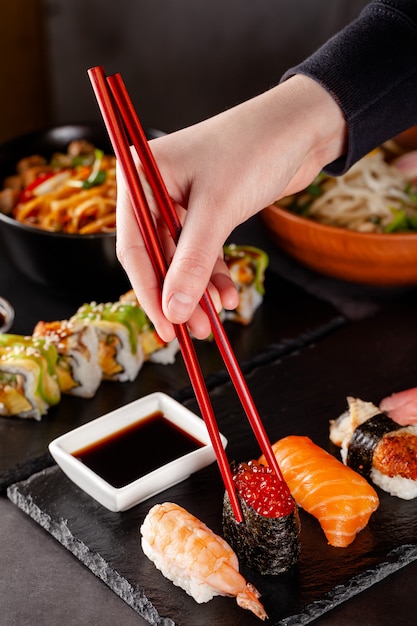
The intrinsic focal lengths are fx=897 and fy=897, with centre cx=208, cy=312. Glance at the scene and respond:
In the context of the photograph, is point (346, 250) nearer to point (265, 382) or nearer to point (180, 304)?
point (265, 382)

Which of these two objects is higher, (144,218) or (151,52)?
(144,218)

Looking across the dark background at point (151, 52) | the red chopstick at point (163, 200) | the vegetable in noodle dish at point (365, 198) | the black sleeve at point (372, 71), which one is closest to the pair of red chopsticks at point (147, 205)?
the red chopstick at point (163, 200)

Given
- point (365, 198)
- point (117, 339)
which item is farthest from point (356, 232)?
point (117, 339)

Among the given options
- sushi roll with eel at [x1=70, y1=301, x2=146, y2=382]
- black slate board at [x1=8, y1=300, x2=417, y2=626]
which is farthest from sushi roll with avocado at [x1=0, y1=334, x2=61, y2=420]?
black slate board at [x1=8, y1=300, x2=417, y2=626]

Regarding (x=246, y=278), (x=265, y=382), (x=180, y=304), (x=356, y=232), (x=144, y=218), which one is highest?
(x=144, y=218)

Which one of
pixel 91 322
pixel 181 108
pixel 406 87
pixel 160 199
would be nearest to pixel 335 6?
pixel 181 108

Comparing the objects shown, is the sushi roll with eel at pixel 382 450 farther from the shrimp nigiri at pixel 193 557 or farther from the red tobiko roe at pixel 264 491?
the shrimp nigiri at pixel 193 557

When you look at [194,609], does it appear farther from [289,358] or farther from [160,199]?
[289,358]
